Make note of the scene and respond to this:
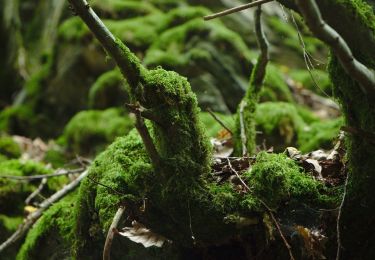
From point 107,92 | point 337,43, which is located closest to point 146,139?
point 337,43

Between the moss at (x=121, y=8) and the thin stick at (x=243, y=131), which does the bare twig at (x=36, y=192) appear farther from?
the moss at (x=121, y=8)

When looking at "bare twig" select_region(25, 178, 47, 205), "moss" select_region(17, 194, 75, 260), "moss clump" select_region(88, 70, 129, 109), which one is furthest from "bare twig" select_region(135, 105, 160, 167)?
"moss clump" select_region(88, 70, 129, 109)

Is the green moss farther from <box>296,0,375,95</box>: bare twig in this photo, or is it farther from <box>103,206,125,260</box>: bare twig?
<box>296,0,375,95</box>: bare twig

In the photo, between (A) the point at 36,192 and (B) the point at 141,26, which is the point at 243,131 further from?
(B) the point at 141,26

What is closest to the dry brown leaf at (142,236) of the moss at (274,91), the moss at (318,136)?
the moss at (318,136)

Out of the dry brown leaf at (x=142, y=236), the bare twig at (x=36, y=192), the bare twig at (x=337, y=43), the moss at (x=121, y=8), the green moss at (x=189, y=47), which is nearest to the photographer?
the bare twig at (x=337, y=43)

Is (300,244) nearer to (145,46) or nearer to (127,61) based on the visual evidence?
(127,61)

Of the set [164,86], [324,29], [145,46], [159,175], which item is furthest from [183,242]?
[145,46]

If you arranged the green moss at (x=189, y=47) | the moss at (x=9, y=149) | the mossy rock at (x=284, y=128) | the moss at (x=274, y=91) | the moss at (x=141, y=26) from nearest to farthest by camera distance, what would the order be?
the mossy rock at (x=284, y=128), the moss at (x=9, y=149), the moss at (x=274, y=91), the green moss at (x=189, y=47), the moss at (x=141, y=26)
